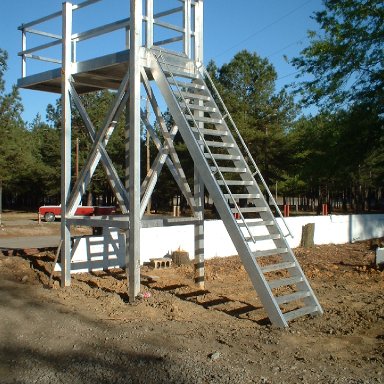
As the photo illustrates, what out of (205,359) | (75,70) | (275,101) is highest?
(275,101)

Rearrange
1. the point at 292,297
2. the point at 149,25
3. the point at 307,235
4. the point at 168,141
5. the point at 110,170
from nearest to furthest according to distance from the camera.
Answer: the point at 292,297
the point at 149,25
the point at 168,141
the point at 110,170
the point at 307,235

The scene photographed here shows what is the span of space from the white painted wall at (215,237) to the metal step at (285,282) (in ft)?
2.71

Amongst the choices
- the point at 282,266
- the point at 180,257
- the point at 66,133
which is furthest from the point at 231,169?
the point at 180,257

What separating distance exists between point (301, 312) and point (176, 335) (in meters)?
2.15

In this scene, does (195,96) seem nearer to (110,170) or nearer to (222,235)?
(110,170)

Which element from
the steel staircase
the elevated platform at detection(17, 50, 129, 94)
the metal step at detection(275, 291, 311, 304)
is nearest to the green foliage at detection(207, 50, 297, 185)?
the elevated platform at detection(17, 50, 129, 94)

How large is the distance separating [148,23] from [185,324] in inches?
211

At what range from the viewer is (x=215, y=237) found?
1686cm

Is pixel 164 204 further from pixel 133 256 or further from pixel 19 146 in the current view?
pixel 133 256

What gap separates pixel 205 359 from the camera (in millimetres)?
5930

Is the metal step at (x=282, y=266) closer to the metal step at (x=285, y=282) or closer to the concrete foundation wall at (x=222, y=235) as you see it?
the metal step at (x=285, y=282)

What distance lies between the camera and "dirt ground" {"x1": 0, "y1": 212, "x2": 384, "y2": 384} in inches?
218

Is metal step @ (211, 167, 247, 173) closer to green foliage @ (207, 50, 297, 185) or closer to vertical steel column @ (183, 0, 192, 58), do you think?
vertical steel column @ (183, 0, 192, 58)

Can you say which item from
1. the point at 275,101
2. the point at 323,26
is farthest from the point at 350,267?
the point at 275,101
